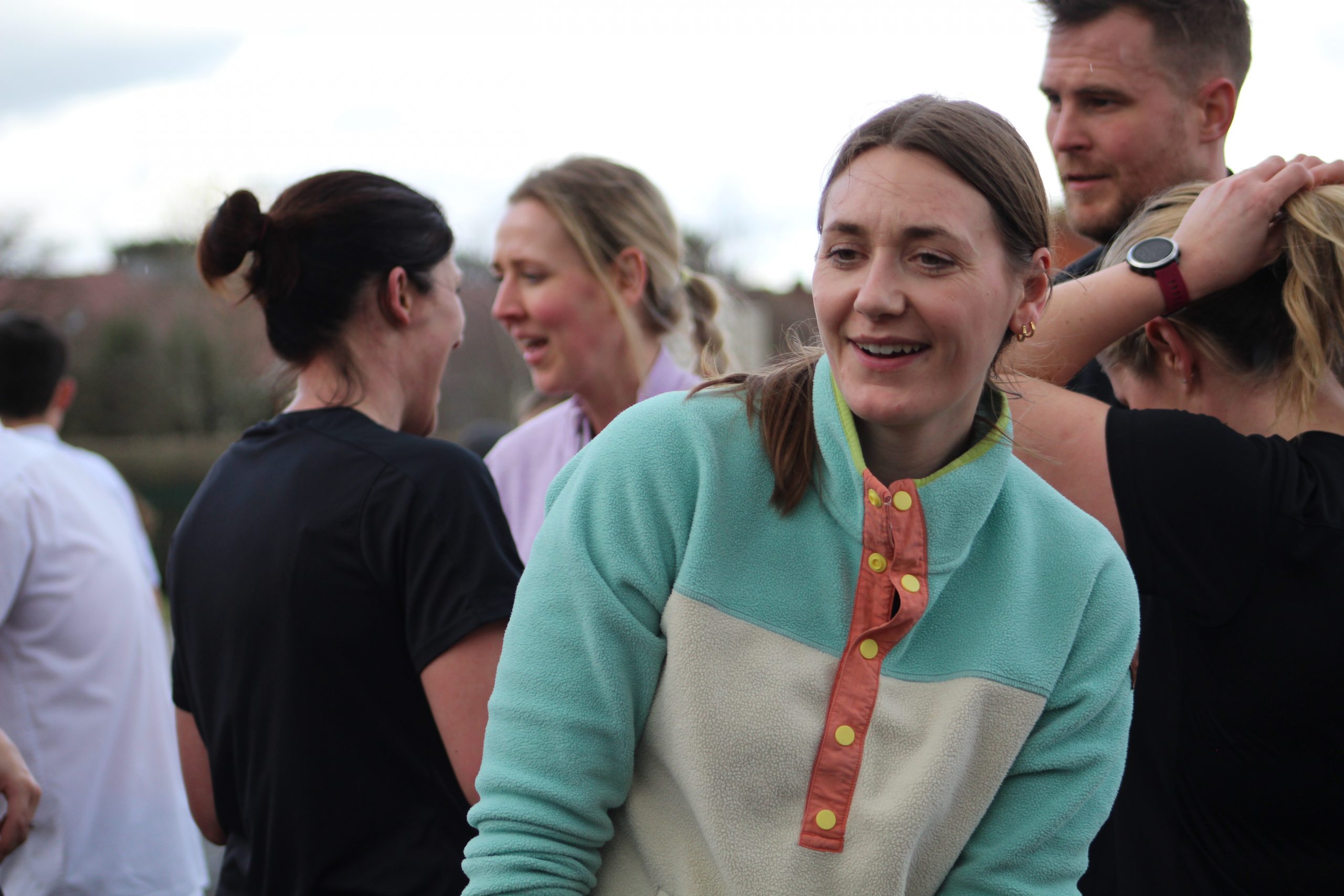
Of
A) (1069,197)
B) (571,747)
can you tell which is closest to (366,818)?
(571,747)

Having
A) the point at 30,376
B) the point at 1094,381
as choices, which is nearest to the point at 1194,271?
the point at 1094,381

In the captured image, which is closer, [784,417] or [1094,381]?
[784,417]

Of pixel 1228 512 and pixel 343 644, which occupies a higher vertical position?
pixel 1228 512

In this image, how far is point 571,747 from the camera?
4.83 feet

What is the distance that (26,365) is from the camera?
4.38 meters

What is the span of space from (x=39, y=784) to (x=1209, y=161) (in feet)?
11.0

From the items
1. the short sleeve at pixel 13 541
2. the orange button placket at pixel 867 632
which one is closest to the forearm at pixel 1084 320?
the orange button placket at pixel 867 632

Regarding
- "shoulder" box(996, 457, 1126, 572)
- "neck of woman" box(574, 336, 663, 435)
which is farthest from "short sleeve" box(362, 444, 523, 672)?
"neck of woman" box(574, 336, 663, 435)

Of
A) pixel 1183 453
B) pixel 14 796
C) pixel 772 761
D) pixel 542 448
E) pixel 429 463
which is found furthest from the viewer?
pixel 542 448

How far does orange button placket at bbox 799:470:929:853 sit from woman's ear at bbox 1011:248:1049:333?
345mm

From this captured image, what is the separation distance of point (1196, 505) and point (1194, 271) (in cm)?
46

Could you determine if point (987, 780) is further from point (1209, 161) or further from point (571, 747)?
point (1209, 161)

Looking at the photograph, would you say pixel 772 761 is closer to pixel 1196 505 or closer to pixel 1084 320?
pixel 1196 505

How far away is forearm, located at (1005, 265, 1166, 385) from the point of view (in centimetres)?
207
